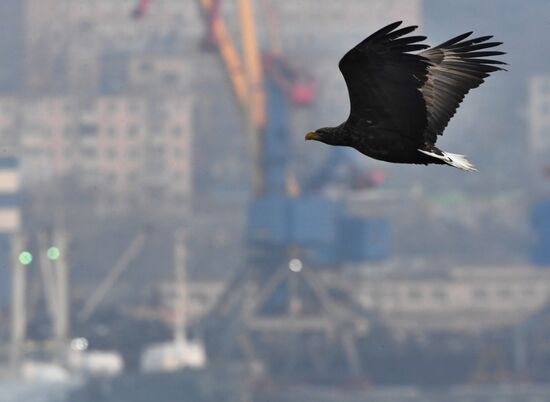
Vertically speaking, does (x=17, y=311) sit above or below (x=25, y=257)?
below

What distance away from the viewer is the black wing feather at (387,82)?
13031 millimetres

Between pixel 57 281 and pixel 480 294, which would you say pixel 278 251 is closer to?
pixel 57 281

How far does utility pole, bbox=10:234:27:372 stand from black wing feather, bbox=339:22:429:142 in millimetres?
65940

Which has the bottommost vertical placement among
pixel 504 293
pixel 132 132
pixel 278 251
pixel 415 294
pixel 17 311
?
pixel 504 293

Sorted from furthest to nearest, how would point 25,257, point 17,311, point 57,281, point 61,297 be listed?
1. point 57,281
2. point 25,257
3. point 61,297
4. point 17,311

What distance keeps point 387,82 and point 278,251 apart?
69.7m

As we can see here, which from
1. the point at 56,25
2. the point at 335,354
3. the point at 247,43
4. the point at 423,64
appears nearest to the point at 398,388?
the point at 335,354

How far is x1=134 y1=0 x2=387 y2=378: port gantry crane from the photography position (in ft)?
271

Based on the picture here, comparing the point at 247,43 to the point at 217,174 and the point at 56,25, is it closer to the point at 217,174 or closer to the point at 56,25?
the point at 217,174

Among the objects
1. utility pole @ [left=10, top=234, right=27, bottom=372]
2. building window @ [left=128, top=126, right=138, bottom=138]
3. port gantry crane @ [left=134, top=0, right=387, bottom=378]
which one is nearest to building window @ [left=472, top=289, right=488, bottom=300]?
port gantry crane @ [left=134, top=0, right=387, bottom=378]

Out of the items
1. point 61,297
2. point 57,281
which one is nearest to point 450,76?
point 61,297

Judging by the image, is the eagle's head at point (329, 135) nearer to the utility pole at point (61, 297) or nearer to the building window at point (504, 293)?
the utility pole at point (61, 297)

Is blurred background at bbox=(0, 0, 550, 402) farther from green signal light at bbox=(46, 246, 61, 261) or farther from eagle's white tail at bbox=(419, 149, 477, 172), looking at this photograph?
eagle's white tail at bbox=(419, 149, 477, 172)

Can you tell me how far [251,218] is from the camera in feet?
Result: 280
